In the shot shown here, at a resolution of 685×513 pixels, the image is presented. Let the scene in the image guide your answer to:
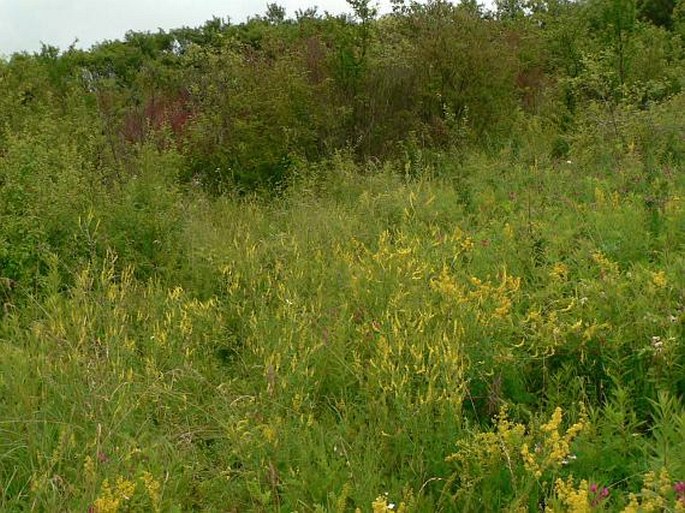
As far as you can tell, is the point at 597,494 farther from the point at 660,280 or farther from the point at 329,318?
the point at 329,318

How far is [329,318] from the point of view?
3.59m

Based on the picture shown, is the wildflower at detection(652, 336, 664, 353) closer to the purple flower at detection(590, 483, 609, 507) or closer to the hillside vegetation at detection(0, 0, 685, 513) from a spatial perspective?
the hillside vegetation at detection(0, 0, 685, 513)

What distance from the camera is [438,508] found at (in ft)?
7.59

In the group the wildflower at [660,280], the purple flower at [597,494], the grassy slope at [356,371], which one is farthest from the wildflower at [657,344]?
the purple flower at [597,494]

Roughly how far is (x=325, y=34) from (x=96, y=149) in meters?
4.71

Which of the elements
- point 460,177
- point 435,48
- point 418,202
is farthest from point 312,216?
point 435,48

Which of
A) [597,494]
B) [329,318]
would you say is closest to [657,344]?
[597,494]

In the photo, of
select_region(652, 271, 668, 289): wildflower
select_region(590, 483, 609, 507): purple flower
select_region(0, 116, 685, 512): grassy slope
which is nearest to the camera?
select_region(590, 483, 609, 507): purple flower

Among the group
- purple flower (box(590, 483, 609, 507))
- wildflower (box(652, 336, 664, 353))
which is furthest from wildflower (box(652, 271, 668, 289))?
purple flower (box(590, 483, 609, 507))

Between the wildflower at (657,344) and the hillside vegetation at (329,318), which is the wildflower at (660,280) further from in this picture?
the wildflower at (657,344)

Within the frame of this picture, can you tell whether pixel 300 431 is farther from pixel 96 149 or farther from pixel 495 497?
pixel 96 149

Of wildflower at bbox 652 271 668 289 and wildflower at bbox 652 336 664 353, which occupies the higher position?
wildflower at bbox 652 271 668 289

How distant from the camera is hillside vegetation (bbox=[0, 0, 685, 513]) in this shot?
239 cm

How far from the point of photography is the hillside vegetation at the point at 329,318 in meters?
2.39
